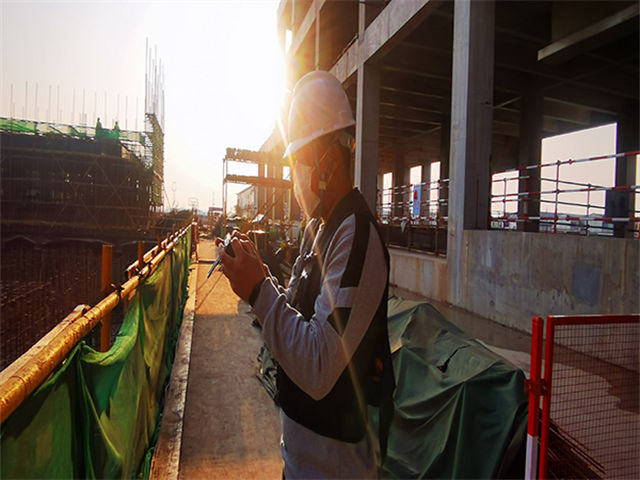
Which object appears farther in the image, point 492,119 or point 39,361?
point 492,119

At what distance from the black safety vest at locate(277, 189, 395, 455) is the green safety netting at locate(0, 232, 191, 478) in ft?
2.80

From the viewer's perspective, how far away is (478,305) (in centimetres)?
650

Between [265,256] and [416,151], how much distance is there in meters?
19.8

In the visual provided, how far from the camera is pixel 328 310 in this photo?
3.86 ft

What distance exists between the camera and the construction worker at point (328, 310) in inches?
46.5

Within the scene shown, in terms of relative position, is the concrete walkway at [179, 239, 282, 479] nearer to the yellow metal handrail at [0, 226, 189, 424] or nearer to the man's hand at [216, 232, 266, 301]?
the yellow metal handrail at [0, 226, 189, 424]

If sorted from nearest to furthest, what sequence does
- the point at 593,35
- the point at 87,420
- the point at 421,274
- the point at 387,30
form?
the point at 87,420, the point at 421,274, the point at 593,35, the point at 387,30

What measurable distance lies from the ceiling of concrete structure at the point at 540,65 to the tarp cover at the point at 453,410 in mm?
8765

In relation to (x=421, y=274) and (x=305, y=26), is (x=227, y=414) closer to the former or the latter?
(x=421, y=274)

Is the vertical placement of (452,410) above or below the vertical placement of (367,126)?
below

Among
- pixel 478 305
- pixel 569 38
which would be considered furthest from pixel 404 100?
pixel 478 305

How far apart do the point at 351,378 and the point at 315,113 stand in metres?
0.99

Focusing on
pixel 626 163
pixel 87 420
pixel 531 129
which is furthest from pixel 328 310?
pixel 626 163

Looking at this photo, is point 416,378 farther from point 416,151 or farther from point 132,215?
point 132,215
